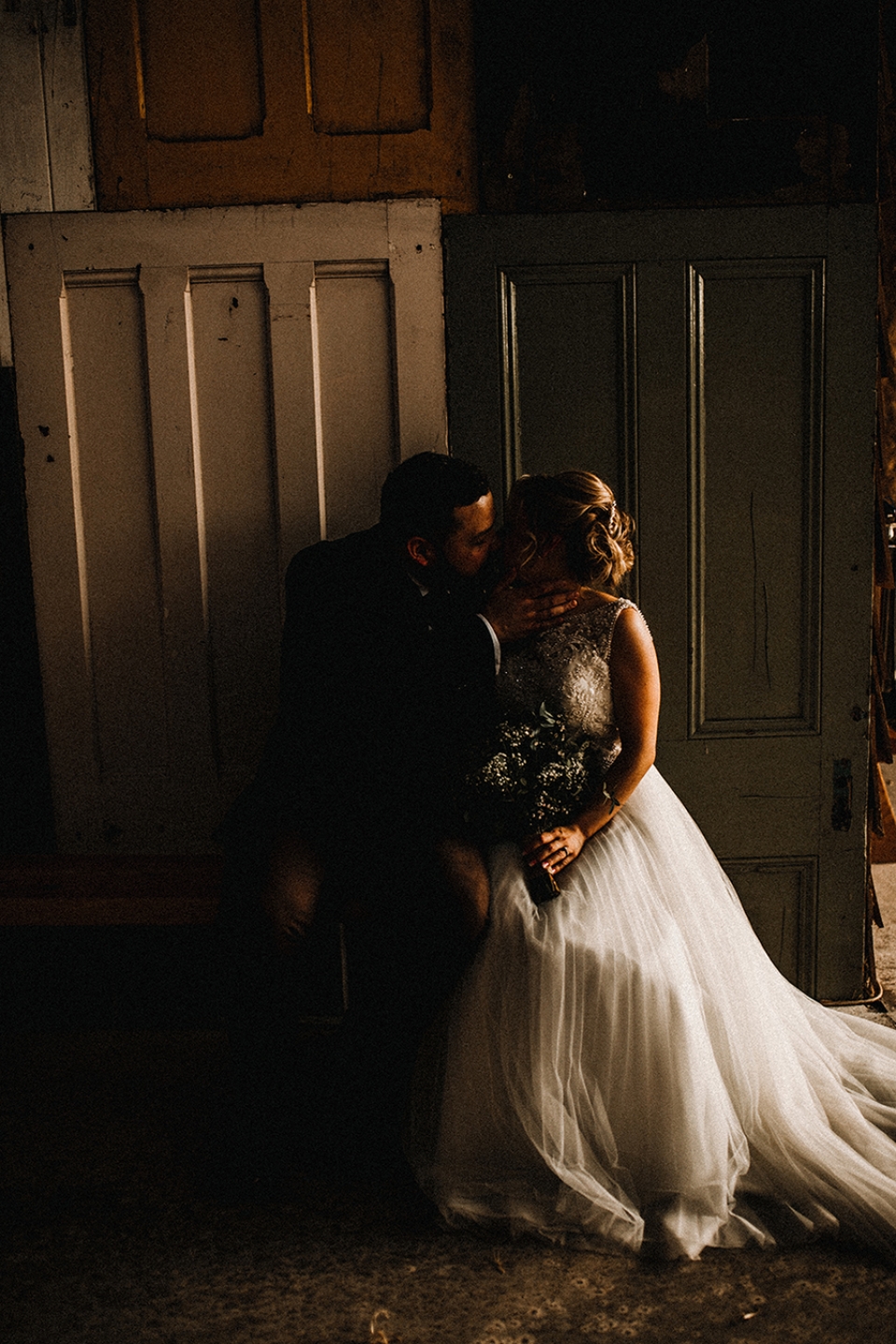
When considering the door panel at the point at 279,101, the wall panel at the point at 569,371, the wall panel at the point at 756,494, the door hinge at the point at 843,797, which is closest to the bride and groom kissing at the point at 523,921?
the wall panel at the point at 569,371

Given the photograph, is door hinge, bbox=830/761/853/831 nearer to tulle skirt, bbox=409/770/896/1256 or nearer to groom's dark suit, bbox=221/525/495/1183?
tulle skirt, bbox=409/770/896/1256

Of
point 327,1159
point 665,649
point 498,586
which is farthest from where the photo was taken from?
point 665,649

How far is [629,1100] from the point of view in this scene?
2203mm

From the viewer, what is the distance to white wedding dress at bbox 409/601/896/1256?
2160 mm

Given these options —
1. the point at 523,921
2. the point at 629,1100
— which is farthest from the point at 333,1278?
the point at 523,921

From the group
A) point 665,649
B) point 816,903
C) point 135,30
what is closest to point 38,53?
point 135,30

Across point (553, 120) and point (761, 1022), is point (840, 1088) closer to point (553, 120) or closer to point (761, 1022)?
point (761, 1022)

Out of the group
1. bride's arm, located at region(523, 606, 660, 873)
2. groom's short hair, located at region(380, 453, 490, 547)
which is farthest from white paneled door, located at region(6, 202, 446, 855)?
bride's arm, located at region(523, 606, 660, 873)

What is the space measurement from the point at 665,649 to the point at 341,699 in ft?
3.61

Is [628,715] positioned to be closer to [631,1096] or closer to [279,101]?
[631,1096]

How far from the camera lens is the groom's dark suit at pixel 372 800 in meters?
2.40

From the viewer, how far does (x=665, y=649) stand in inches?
122

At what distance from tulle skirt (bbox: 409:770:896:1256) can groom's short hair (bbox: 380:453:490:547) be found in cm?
94

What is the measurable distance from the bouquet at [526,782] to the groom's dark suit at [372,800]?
8 cm
